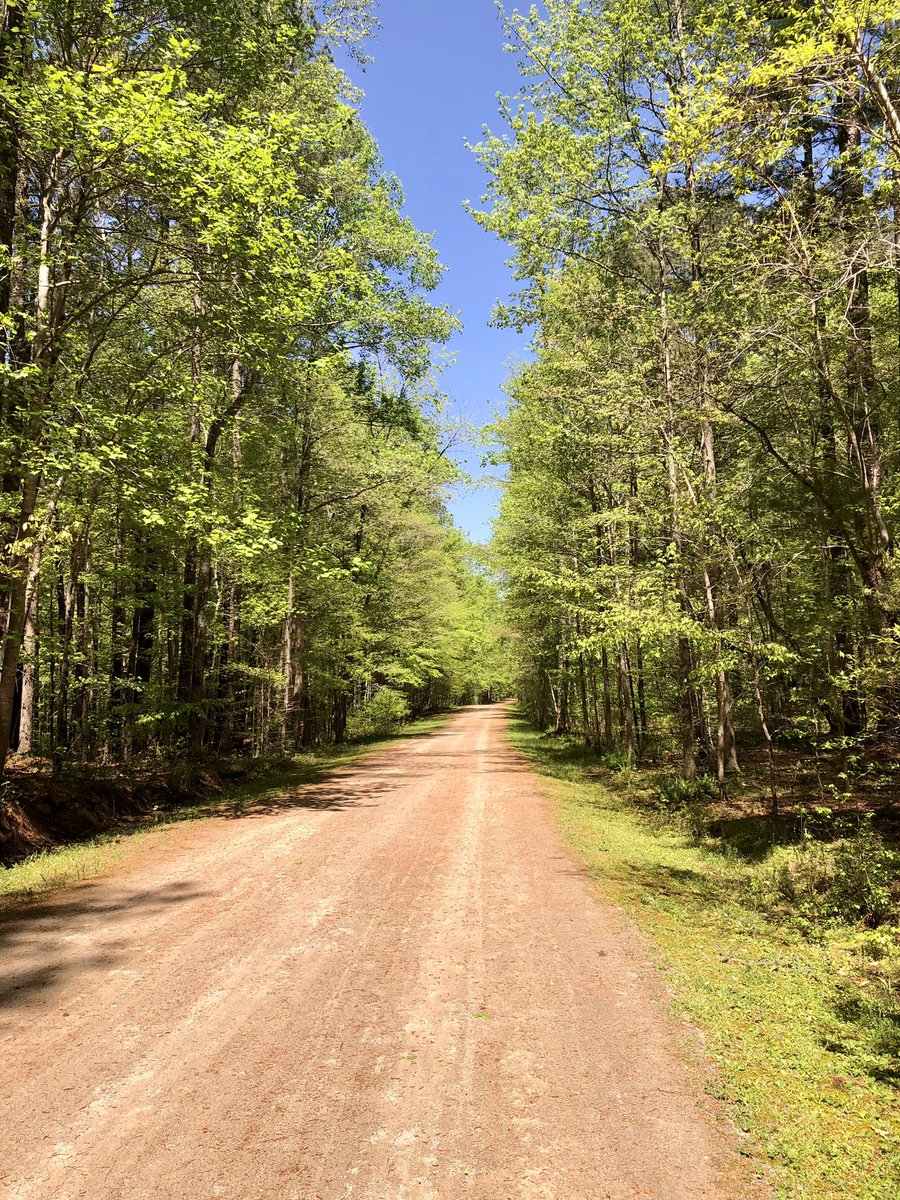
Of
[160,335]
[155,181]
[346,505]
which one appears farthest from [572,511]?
[155,181]

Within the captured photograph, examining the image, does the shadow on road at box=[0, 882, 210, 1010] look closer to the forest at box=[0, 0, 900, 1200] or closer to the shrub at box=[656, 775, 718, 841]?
the forest at box=[0, 0, 900, 1200]

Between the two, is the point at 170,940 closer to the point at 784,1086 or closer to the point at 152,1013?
the point at 152,1013

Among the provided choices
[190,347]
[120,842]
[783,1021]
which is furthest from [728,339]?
[120,842]

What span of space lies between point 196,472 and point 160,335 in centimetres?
511

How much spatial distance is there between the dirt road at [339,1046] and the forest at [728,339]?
3.93 meters

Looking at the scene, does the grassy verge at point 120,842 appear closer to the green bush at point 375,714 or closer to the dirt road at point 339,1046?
the dirt road at point 339,1046

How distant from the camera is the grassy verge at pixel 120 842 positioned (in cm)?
699

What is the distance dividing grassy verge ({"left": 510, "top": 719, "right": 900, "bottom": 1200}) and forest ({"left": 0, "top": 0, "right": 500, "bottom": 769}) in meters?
8.22

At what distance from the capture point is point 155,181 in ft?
29.1

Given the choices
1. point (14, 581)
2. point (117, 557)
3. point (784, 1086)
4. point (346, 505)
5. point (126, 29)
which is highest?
point (126, 29)

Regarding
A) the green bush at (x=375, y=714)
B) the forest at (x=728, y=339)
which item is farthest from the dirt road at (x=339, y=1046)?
the green bush at (x=375, y=714)

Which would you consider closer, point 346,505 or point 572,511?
point 572,511

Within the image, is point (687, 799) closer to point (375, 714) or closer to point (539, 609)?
point (539, 609)

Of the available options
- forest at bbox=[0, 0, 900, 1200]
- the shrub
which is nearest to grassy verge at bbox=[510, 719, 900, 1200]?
forest at bbox=[0, 0, 900, 1200]
